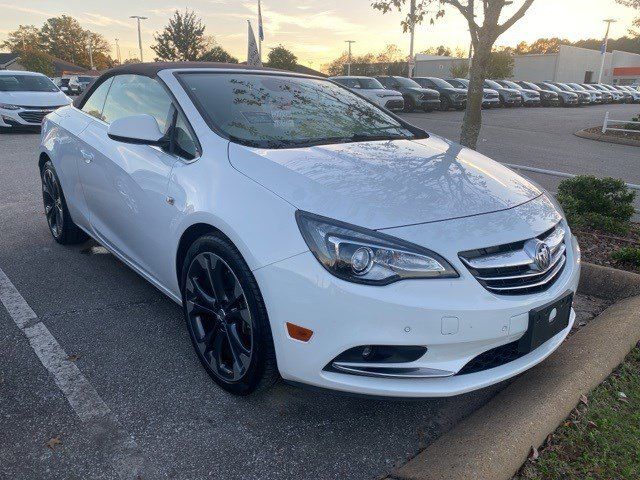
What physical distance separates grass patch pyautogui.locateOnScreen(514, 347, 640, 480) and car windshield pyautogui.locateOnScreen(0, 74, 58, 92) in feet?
48.7

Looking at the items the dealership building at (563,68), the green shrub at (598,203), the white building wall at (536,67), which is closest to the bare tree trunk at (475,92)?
the green shrub at (598,203)

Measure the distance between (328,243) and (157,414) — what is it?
1.18m

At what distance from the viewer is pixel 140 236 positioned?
322 cm

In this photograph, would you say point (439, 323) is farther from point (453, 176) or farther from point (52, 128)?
point (52, 128)

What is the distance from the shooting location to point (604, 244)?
4.65m

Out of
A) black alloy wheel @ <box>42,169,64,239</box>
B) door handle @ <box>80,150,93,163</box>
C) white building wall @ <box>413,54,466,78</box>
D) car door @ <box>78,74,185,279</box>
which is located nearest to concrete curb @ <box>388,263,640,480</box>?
car door @ <box>78,74,185,279</box>

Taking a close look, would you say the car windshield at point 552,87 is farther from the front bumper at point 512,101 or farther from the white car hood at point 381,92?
the white car hood at point 381,92

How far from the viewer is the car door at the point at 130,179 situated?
2.98 m

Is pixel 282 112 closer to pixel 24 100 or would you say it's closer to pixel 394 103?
pixel 24 100

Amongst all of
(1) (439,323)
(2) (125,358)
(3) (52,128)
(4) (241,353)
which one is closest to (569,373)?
(1) (439,323)

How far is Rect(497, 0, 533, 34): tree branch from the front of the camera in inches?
208

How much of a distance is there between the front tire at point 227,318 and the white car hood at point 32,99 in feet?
40.9

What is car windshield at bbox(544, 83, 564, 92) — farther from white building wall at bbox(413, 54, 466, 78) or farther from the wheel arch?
the wheel arch

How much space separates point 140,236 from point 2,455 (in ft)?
4.48
